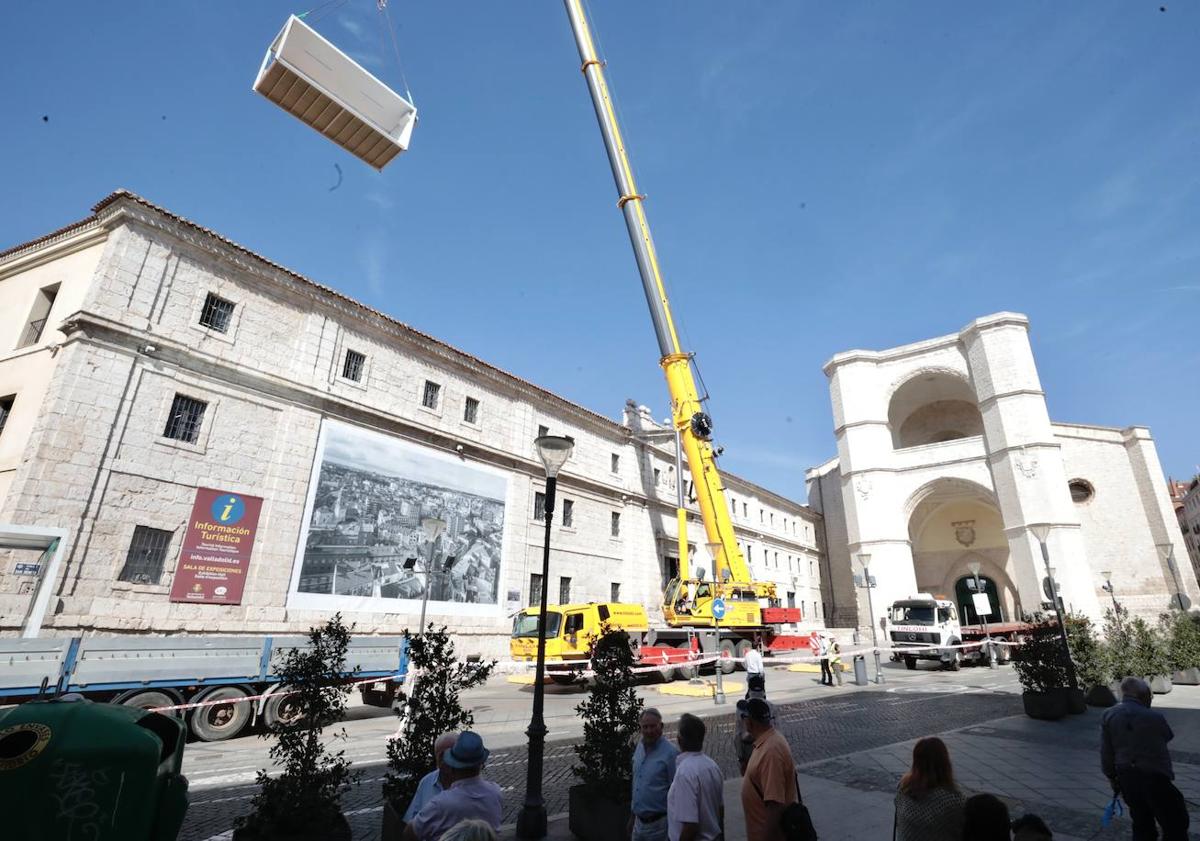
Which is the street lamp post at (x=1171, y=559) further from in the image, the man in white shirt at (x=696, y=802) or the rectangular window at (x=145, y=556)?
the rectangular window at (x=145, y=556)

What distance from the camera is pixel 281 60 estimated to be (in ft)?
30.2

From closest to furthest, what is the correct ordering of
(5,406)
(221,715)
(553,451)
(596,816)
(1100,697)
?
1. (596,816)
2. (553,451)
3. (221,715)
4. (1100,697)
5. (5,406)

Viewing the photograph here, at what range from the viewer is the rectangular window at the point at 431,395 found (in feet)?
74.4

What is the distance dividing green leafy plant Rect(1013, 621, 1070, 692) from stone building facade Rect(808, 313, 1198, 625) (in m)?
22.8

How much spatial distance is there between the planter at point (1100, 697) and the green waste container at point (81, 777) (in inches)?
674

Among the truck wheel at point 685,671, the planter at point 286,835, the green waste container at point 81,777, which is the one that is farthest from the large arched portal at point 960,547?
the green waste container at point 81,777

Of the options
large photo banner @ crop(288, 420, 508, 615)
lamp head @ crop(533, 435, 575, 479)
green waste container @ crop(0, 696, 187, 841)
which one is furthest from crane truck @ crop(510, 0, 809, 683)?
green waste container @ crop(0, 696, 187, 841)

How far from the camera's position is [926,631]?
923 inches

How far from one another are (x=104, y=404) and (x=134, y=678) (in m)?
7.86

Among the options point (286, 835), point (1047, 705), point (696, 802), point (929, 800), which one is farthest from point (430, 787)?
point (1047, 705)

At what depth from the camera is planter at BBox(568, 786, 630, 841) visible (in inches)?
198

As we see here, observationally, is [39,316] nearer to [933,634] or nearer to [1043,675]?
[1043,675]

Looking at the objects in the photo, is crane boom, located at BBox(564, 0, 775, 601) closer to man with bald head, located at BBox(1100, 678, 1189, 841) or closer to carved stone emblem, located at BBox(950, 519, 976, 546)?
man with bald head, located at BBox(1100, 678, 1189, 841)

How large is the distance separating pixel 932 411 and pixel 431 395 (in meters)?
37.3
